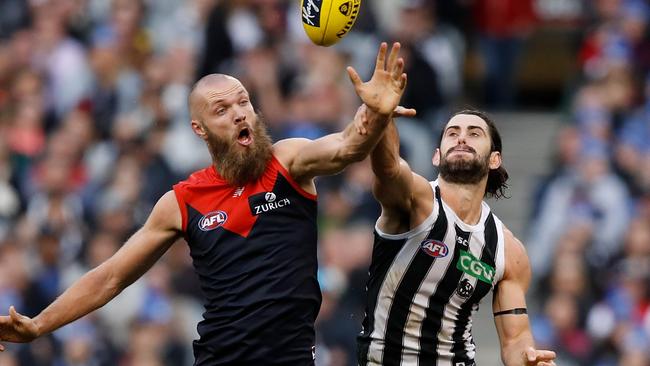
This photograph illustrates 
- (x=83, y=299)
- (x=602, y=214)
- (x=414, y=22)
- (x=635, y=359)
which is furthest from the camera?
(x=414, y=22)

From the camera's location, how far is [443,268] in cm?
723

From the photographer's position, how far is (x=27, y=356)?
1166 centimetres

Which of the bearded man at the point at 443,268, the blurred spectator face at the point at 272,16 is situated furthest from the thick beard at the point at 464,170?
the blurred spectator face at the point at 272,16

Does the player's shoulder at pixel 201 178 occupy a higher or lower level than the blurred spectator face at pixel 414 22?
lower

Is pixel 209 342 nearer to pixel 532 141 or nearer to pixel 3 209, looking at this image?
pixel 3 209

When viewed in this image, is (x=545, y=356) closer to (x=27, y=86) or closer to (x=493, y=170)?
(x=493, y=170)

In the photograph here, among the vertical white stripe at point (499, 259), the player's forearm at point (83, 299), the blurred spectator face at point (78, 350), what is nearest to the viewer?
the player's forearm at point (83, 299)

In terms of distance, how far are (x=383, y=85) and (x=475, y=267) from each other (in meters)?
1.28

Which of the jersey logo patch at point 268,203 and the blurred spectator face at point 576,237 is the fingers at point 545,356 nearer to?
the jersey logo patch at point 268,203

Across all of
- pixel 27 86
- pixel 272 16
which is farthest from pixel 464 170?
pixel 27 86

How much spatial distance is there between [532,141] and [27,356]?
5.89 m

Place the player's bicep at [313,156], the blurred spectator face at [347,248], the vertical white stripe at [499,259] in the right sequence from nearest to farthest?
1. the player's bicep at [313,156]
2. the vertical white stripe at [499,259]
3. the blurred spectator face at [347,248]

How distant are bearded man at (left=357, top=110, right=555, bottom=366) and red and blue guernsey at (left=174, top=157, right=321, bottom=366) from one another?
1.43ft

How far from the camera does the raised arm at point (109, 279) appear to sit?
7.07m
